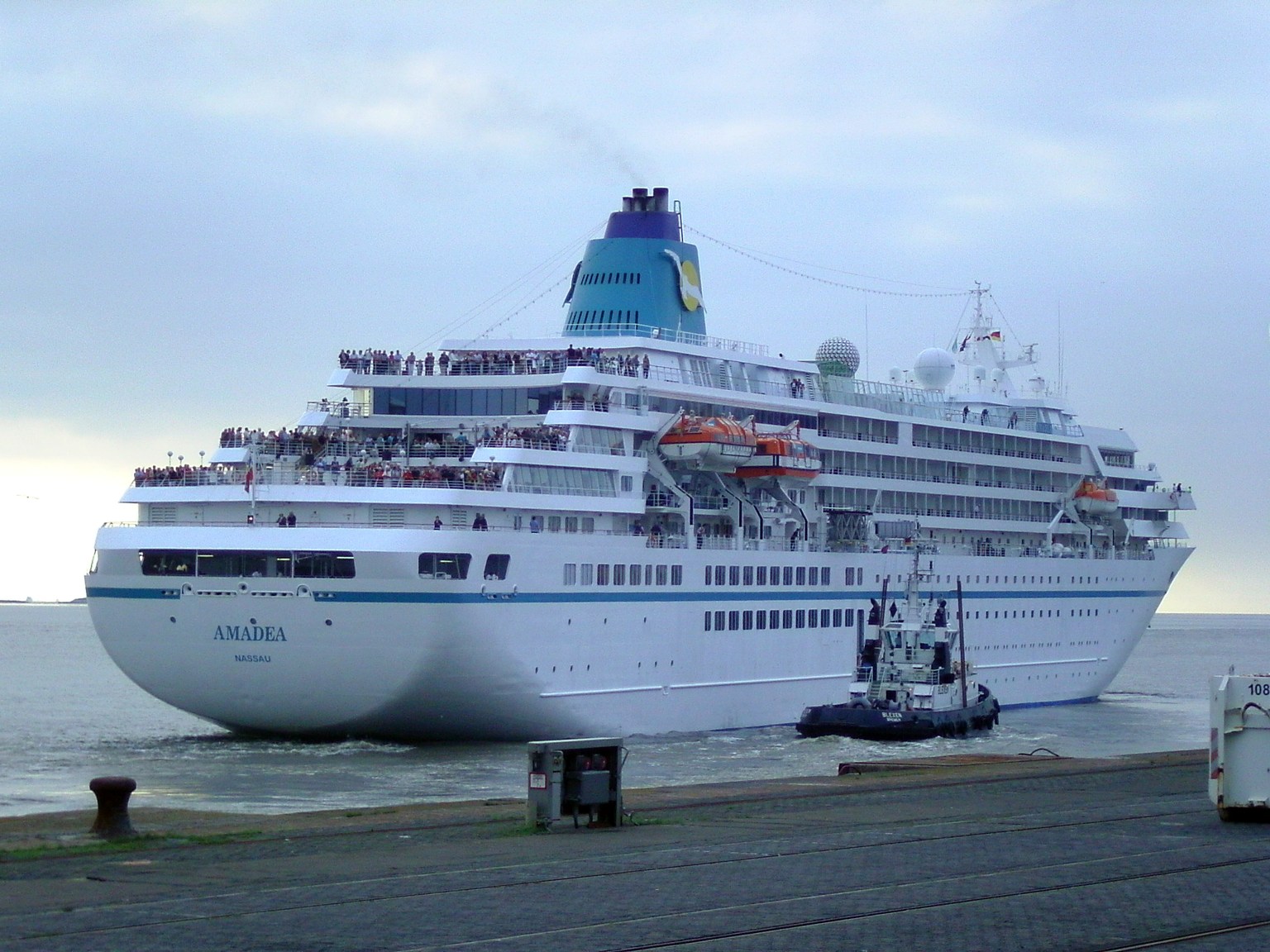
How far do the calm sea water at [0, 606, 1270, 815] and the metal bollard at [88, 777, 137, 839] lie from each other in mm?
10774

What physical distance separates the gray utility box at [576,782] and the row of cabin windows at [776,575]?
24.7 m

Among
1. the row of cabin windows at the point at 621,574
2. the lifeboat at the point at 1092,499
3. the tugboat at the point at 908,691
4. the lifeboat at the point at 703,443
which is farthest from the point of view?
the lifeboat at the point at 1092,499

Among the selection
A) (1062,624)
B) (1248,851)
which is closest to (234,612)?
(1248,851)

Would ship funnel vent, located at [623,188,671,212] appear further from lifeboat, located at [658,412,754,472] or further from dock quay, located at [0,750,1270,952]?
dock quay, located at [0,750,1270,952]

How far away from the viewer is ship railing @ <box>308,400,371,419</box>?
147ft

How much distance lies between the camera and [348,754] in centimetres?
3775

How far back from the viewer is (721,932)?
13.4m

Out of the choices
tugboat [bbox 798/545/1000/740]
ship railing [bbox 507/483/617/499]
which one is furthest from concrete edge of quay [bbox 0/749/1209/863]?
tugboat [bbox 798/545/1000/740]

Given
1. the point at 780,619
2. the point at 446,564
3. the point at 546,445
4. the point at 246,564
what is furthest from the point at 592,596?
the point at 780,619

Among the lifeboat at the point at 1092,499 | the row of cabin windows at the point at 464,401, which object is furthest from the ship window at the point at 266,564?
the lifeboat at the point at 1092,499

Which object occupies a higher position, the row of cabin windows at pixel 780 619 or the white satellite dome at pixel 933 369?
the white satellite dome at pixel 933 369

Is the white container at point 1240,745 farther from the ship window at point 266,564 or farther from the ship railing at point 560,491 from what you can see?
the ship railing at point 560,491

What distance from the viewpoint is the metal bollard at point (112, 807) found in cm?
1802

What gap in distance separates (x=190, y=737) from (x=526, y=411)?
10.8m
